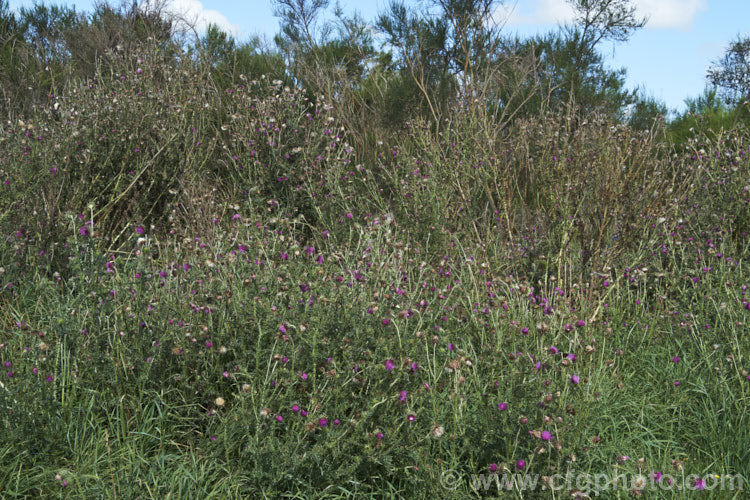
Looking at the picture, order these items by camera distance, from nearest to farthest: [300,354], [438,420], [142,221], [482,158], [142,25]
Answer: [438,420] < [300,354] < [142,221] < [482,158] < [142,25]

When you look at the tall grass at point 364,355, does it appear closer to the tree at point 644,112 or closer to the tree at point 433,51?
the tree at point 433,51

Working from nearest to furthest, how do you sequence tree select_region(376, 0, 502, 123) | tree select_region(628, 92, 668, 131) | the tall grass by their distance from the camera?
the tall grass
tree select_region(376, 0, 502, 123)
tree select_region(628, 92, 668, 131)

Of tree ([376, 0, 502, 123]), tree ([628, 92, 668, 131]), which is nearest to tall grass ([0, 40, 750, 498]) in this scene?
tree ([376, 0, 502, 123])

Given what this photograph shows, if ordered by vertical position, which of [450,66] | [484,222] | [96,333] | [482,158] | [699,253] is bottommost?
[96,333]

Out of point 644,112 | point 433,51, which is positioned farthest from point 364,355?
point 644,112

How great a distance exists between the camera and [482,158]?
5.10 m

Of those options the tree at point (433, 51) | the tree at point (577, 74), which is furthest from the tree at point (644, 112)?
the tree at point (433, 51)

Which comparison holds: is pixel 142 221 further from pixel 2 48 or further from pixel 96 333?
pixel 2 48

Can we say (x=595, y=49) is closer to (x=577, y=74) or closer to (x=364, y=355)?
(x=577, y=74)

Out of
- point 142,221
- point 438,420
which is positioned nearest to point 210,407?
point 438,420

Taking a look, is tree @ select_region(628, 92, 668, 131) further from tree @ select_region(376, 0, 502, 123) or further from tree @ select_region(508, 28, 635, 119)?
tree @ select_region(376, 0, 502, 123)

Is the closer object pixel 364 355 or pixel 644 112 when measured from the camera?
pixel 364 355

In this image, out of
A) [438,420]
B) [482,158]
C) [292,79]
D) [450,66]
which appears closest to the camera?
[438,420]

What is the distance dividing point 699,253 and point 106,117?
434 centimetres
